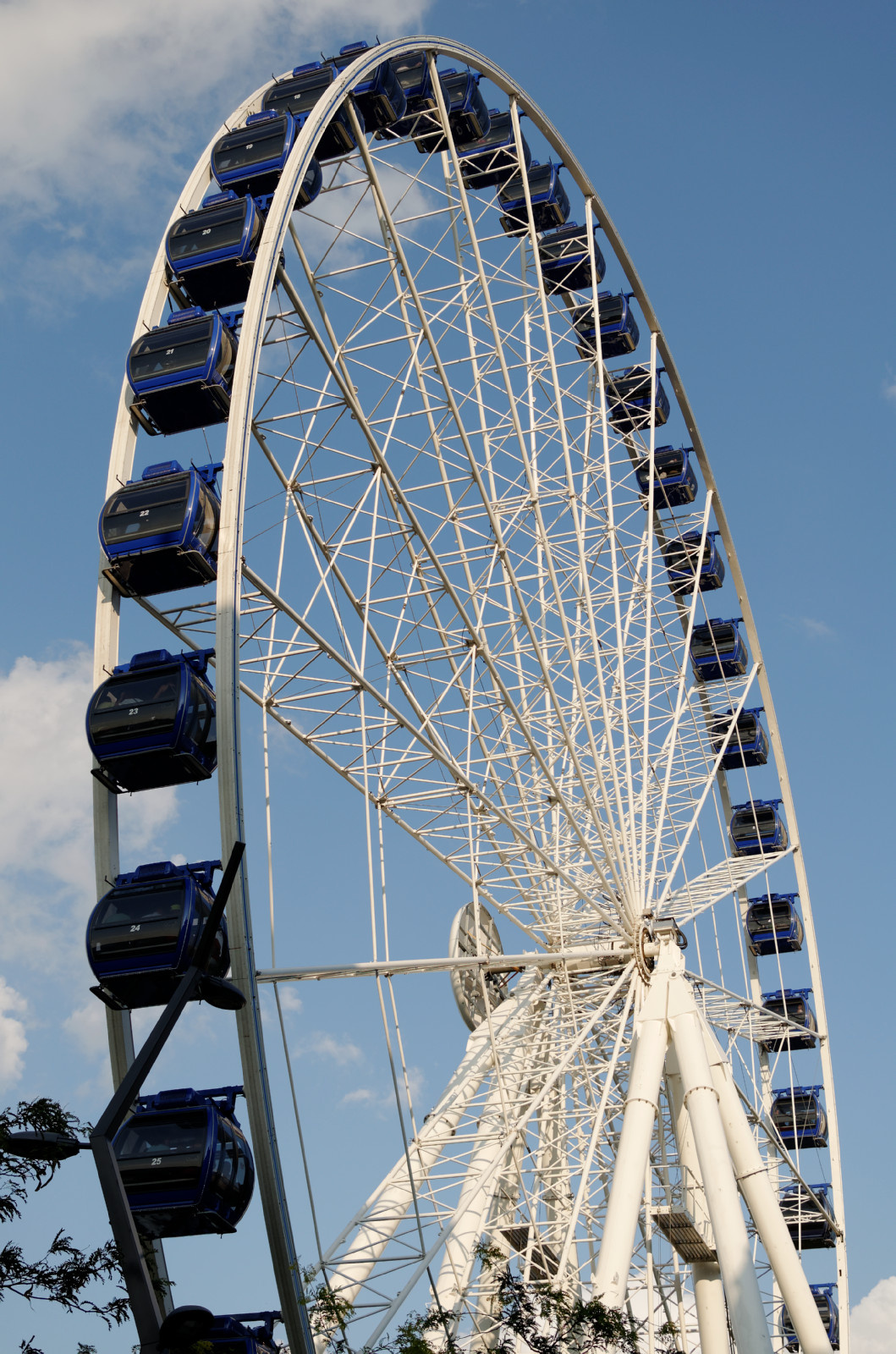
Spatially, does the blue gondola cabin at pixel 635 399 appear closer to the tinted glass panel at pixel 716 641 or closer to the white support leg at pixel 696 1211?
the tinted glass panel at pixel 716 641

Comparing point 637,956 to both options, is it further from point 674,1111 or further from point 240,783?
point 240,783

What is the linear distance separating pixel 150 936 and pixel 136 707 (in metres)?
2.71

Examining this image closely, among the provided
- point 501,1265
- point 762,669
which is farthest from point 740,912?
point 501,1265

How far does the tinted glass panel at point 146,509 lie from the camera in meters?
17.8

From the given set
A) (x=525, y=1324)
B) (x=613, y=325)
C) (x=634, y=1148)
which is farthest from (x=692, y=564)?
(x=525, y=1324)

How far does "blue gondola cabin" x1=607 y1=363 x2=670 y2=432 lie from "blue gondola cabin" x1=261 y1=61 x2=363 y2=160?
43.5 feet

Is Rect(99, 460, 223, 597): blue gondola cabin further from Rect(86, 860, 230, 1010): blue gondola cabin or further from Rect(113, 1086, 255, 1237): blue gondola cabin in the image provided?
Rect(113, 1086, 255, 1237): blue gondola cabin

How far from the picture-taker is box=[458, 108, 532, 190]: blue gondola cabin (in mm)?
29750

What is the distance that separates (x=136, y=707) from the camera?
56.2 feet

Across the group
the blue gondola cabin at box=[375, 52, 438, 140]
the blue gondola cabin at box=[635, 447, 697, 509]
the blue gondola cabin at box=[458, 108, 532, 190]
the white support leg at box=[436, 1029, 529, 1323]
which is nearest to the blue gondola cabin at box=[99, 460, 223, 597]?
the blue gondola cabin at box=[375, 52, 438, 140]

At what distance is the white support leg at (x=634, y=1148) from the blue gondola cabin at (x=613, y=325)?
15406 mm

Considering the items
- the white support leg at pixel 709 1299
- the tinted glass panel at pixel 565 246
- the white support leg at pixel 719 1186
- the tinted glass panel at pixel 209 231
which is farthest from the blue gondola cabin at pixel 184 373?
the white support leg at pixel 709 1299

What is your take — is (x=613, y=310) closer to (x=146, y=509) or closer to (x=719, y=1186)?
(x=146, y=509)

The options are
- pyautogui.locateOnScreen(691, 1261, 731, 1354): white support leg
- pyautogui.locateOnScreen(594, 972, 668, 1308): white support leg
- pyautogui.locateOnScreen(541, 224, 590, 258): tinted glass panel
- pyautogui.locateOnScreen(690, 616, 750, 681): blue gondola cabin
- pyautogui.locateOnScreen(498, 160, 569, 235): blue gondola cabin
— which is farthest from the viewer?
pyautogui.locateOnScreen(690, 616, 750, 681): blue gondola cabin
